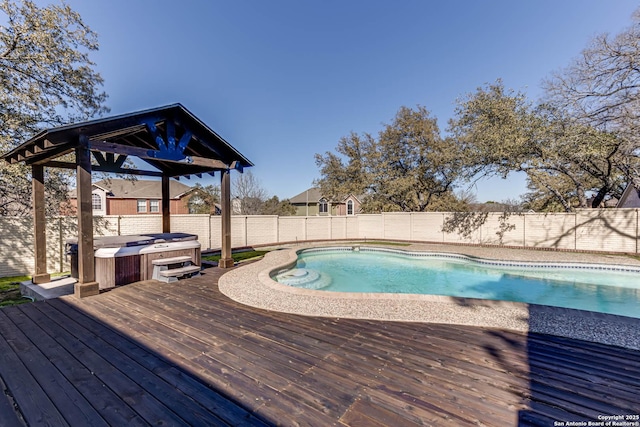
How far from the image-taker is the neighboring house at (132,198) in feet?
75.5

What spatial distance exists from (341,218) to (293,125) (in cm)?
713

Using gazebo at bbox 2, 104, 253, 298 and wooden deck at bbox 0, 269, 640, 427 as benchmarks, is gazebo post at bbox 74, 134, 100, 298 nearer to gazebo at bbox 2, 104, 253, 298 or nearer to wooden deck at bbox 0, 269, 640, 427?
gazebo at bbox 2, 104, 253, 298

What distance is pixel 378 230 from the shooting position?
1620cm

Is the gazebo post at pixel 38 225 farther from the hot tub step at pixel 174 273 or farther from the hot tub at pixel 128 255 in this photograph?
the hot tub step at pixel 174 273

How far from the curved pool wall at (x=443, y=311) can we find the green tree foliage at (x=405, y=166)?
1138 centimetres

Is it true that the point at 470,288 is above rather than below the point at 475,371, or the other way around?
below

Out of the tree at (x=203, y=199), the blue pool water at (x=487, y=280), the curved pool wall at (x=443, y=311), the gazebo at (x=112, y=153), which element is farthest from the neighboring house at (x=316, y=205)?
the curved pool wall at (x=443, y=311)

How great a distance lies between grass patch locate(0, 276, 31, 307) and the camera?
4.87m

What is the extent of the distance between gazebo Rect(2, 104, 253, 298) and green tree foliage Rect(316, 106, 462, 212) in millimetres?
12194

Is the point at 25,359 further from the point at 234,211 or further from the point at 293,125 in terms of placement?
the point at 234,211

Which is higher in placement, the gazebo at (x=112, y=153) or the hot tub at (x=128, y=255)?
the gazebo at (x=112, y=153)

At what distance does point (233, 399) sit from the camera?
2174 mm

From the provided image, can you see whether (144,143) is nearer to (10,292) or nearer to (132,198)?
(10,292)

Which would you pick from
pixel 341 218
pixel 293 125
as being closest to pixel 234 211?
pixel 293 125
